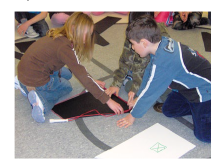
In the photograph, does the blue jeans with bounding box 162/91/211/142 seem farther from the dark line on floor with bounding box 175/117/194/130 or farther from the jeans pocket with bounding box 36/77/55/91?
the jeans pocket with bounding box 36/77/55/91

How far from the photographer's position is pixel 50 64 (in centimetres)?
145

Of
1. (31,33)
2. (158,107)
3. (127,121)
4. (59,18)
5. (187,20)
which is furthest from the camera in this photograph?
(59,18)

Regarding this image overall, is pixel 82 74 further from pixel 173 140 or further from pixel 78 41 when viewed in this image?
pixel 173 140

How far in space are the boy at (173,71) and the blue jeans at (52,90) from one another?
57 cm

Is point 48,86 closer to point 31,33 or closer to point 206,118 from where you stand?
point 206,118

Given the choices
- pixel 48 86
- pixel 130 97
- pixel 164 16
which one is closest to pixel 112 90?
pixel 130 97

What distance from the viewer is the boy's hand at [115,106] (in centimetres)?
147

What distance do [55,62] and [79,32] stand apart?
9.8 inches

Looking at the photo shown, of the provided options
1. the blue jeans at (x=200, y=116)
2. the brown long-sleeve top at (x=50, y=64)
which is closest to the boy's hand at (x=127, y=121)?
the brown long-sleeve top at (x=50, y=64)

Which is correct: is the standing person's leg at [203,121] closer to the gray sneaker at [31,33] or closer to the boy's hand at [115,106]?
the boy's hand at [115,106]

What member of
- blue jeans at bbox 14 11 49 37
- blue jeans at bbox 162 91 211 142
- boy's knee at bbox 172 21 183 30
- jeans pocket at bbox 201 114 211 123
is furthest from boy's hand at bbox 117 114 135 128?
boy's knee at bbox 172 21 183 30

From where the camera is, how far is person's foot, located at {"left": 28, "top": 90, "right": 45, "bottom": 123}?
4.71 ft

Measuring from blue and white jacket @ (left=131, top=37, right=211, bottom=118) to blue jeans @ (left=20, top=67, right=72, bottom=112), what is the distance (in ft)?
1.91

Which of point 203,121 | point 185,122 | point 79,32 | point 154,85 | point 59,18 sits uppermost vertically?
point 79,32
